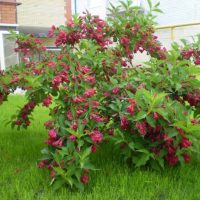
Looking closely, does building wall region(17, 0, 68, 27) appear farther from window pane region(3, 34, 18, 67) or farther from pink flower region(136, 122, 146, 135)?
pink flower region(136, 122, 146, 135)

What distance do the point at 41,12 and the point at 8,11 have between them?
6.68 m

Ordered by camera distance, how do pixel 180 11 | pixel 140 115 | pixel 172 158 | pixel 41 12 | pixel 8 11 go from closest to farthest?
1. pixel 140 115
2. pixel 172 158
3. pixel 8 11
4. pixel 41 12
5. pixel 180 11

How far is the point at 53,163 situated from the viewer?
8.70 ft

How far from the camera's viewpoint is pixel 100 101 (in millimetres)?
2873

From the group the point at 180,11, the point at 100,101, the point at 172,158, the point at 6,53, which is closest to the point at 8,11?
the point at 6,53

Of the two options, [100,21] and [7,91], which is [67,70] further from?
[100,21]

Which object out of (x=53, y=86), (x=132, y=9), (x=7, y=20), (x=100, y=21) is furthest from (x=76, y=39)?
(x=7, y=20)

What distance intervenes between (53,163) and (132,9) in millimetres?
1832

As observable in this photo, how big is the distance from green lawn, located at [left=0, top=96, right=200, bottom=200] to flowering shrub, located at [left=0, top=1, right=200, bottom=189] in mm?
104

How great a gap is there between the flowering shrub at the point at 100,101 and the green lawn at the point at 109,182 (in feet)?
0.34

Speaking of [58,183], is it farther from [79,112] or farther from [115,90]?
[115,90]

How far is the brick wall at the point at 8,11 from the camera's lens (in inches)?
491

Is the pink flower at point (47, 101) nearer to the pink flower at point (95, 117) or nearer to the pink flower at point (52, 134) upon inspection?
the pink flower at point (52, 134)

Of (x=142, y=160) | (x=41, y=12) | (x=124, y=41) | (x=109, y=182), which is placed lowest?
(x=109, y=182)
